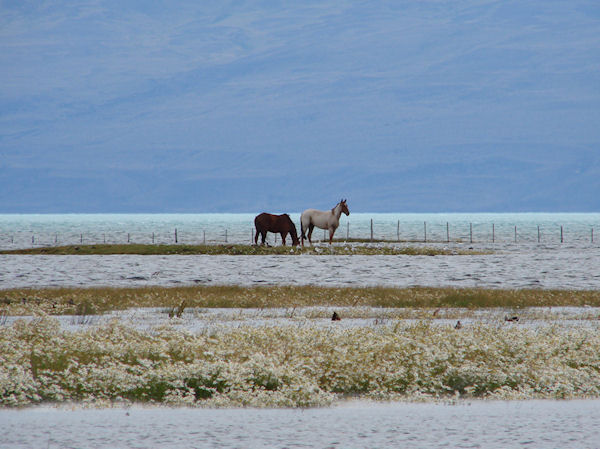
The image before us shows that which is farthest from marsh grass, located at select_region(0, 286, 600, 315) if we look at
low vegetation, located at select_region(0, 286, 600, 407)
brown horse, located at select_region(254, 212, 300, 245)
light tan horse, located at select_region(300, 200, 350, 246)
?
light tan horse, located at select_region(300, 200, 350, 246)

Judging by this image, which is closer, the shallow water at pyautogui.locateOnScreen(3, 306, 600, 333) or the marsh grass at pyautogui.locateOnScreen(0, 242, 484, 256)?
the shallow water at pyautogui.locateOnScreen(3, 306, 600, 333)

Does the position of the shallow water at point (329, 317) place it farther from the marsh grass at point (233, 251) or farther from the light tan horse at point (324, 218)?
the light tan horse at point (324, 218)

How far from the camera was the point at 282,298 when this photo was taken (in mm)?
27266

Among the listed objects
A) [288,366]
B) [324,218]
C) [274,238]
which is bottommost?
[288,366]

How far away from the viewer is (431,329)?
675 inches

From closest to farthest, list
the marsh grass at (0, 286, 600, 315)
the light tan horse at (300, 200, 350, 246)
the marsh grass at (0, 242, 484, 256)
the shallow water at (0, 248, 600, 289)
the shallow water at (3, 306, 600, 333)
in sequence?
the shallow water at (3, 306, 600, 333)
the marsh grass at (0, 286, 600, 315)
the shallow water at (0, 248, 600, 289)
the marsh grass at (0, 242, 484, 256)
the light tan horse at (300, 200, 350, 246)

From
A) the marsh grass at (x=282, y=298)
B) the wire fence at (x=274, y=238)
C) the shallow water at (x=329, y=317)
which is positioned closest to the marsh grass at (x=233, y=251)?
the wire fence at (x=274, y=238)

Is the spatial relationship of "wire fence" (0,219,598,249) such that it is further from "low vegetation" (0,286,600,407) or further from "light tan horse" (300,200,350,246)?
"low vegetation" (0,286,600,407)

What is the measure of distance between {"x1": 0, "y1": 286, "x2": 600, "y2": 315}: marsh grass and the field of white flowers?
30.6ft

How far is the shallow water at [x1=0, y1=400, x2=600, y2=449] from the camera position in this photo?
9148 mm

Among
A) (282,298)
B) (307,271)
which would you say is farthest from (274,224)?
(282,298)

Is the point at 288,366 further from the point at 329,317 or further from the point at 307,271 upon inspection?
the point at 307,271

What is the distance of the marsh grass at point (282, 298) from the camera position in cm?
2539

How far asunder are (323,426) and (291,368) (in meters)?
2.36
